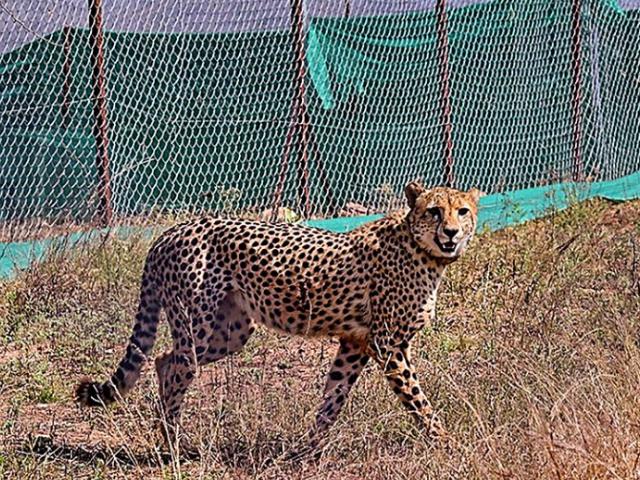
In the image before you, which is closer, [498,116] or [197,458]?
[197,458]

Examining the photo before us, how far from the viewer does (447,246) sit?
16.6 ft

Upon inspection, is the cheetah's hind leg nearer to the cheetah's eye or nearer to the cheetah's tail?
the cheetah's tail

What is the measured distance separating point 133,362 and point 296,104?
4.23 metres

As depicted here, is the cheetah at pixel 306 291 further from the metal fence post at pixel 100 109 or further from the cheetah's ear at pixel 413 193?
the metal fence post at pixel 100 109

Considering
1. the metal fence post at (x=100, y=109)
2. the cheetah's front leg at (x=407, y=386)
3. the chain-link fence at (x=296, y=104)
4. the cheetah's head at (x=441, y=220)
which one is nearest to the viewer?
the cheetah's front leg at (x=407, y=386)

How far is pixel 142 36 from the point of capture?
8.73 meters

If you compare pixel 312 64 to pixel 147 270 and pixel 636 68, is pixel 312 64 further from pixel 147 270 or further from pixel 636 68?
pixel 147 270

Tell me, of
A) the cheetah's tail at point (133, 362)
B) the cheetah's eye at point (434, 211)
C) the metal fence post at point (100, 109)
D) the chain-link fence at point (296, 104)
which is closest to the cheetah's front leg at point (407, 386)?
the cheetah's eye at point (434, 211)

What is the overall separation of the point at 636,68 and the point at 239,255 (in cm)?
753

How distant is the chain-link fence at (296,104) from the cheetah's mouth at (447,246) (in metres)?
3.21

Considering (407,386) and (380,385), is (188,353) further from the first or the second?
(380,385)

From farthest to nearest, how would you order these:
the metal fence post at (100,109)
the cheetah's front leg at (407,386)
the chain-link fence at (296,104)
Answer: the chain-link fence at (296,104) < the metal fence post at (100,109) < the cheetah's front leg at (407,386)

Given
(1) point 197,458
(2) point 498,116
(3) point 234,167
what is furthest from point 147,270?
(2) point 498,116

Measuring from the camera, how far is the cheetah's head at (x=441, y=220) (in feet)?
16.6
